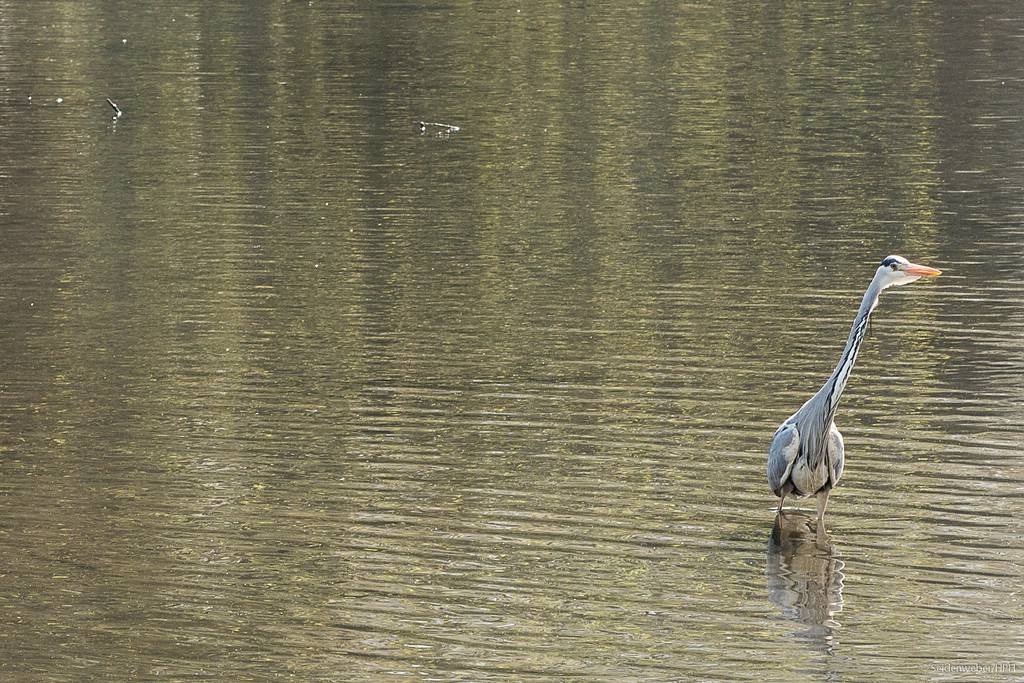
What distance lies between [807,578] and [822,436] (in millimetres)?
991

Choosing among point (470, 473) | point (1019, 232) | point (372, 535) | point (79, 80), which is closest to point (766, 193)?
point (1019, 232)

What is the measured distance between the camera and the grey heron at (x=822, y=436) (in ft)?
34.2

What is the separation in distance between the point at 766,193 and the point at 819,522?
475 inches

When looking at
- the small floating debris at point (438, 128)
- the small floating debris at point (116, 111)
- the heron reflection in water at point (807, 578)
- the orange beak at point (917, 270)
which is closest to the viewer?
the heron reflection in water at point (807, 578)

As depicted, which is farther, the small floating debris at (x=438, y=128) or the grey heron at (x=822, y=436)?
the small floating debris at (x=438, y=128)

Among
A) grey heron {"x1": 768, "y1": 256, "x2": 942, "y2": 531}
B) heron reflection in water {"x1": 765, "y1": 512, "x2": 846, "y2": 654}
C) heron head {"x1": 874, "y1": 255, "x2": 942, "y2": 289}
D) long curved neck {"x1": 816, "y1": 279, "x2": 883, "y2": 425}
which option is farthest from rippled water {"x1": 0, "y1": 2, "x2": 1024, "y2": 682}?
heron head {"x1": 874, "y1": 255, "x2": 942, "y2": 289}

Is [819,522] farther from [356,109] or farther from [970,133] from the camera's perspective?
[356,109]

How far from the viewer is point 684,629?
9211 millimetres

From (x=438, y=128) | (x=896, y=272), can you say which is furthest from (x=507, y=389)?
(x=438, y=128)

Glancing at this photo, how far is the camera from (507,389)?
1386 centimetres

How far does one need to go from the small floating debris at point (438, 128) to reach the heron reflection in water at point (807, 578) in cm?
1842

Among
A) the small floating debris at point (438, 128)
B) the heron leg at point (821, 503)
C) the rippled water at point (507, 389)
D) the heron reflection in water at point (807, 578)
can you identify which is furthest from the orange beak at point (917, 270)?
the small floating debris at point (438, 128)

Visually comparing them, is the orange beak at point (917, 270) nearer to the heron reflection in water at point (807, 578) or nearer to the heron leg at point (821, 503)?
the heron leg at point (821, 503)

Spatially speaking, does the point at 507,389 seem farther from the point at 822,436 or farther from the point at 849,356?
the point at 849,356
